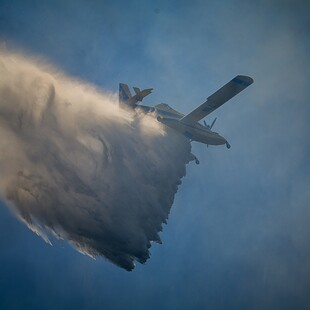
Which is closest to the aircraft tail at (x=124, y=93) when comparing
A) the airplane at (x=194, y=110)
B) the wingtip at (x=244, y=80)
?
the airplane at (x=194, y=110)

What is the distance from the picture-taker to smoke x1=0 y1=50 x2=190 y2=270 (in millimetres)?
18250

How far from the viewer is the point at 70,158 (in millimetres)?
19281

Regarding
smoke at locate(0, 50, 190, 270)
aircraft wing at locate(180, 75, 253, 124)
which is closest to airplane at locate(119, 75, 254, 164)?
aircraft wing at locate(180, 75, 253, 124)

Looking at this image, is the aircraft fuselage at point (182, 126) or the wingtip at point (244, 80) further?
the aircraft fuselage at point (182, 126)

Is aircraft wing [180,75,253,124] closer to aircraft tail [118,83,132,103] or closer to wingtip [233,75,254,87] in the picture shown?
wingtip [233,75,254,87]

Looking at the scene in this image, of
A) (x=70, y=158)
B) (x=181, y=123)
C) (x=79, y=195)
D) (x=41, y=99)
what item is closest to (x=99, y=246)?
(x=79, y=195)

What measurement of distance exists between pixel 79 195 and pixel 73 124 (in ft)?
17.1

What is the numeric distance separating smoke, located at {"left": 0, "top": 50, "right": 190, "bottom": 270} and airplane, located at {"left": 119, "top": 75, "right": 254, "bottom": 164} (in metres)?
9.82

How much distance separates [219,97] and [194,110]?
3.68 metres

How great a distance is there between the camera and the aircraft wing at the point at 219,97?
1254 inches

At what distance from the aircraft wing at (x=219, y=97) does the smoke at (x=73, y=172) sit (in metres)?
13.7

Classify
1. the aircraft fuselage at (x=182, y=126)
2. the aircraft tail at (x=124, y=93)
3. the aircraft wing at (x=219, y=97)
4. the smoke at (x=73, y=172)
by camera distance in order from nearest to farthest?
the smoke at (x=73, y=172)
the aircraft wing at (x=219, y=97)
the aircraft tail at (x=124, y=93)
the aircraft fuselage at (x=182, y=126)

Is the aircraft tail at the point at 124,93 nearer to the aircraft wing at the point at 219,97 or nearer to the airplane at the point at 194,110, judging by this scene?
the airplane at the point at 194,110

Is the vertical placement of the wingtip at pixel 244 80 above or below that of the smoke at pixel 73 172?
above
